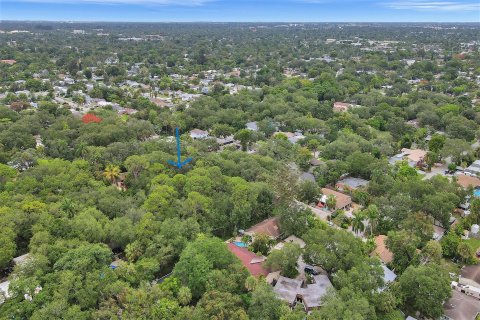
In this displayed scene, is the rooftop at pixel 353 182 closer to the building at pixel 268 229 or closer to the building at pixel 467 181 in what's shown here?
the building at pixel 467 181

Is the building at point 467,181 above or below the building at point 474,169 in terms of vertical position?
below

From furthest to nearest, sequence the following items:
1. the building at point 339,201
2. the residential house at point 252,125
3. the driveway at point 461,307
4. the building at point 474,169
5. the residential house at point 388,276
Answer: the residential house at point 252,125 → the building at point 474,169 → the building at point 339,201 → the residential house at point 388,276 → the driveway at point 461,307

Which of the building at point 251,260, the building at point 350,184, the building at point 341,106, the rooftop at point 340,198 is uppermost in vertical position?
the building at point 341,106

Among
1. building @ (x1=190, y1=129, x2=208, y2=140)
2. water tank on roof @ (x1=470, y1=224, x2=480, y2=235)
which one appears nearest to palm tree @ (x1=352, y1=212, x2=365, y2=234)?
water tank on roof @ (x1=470, y1=224, x2=480, y2=235)

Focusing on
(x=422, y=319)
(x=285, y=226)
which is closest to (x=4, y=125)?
(x=285, y=226)

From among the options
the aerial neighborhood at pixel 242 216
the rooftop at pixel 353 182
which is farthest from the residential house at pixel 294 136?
the rooftop at pixel 353 182

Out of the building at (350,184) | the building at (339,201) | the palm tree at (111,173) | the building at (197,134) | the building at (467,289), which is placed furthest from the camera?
the building at (197,134)

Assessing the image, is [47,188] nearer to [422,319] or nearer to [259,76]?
[422,319]
